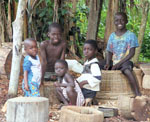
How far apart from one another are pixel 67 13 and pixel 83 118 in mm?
4157

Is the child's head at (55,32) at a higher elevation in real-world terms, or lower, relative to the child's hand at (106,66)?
higher

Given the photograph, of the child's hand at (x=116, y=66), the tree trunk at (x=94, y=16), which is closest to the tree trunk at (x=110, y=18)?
the tree trunk at (x=94, y=16)

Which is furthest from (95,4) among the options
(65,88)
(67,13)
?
(65,88)

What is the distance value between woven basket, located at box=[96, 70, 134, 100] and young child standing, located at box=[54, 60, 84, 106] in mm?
665

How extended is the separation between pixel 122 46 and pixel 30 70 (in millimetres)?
1694

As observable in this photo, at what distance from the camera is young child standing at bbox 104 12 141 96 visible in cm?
511

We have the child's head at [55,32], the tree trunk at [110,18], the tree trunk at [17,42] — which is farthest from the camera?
the tree trunk at [110,18]

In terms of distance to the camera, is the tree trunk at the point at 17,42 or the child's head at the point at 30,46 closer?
the child's head at the point at 30,46

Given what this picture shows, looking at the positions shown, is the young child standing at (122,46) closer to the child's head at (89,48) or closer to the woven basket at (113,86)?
the woven basket at (113,86)

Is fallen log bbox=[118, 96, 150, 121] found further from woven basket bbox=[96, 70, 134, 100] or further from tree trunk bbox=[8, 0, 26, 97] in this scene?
tree trunk bbox=[8, 0, 26, 97]

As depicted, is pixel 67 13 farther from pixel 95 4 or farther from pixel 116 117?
pixel 116 117

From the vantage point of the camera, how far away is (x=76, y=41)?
8.12 metres

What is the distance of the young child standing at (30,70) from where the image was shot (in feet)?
14.6

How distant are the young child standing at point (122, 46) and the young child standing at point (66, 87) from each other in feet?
2.99
